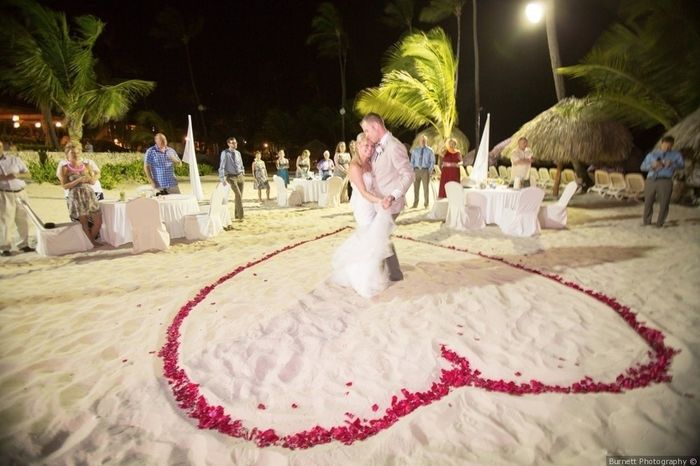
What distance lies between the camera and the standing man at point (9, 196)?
6238 millimetres

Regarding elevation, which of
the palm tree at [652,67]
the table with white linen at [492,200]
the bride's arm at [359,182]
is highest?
the palm tree at [652,67]

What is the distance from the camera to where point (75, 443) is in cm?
228

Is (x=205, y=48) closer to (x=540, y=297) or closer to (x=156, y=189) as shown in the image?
(x=156, y=189)

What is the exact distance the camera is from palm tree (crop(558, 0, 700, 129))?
32.1 ft

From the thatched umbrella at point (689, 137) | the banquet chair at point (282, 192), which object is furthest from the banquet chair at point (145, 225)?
the thatched umbrella at point (689, 137)

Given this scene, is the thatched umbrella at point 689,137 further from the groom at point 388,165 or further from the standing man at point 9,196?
the standing man at point 9,196

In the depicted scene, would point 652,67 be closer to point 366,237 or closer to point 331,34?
point 366,237

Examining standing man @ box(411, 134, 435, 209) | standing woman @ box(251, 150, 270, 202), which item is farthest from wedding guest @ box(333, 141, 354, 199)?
standing man @ box(411, 134, 435, 209)

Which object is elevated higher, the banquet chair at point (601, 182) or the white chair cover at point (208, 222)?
the banquet chair at point (601, 182)

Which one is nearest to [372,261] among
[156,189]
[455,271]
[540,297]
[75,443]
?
[455,271]

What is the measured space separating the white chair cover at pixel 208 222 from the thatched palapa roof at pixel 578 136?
9.41 m

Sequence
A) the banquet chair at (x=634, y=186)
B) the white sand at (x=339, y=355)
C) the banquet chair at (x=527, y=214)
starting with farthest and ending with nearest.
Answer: the banquet chair at (x=634, y=186), the banquet chair at (x=527, y=214), the white sand at (x=339, y=355)

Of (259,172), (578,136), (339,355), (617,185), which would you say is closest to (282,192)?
(259,172)

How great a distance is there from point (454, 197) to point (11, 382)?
7.11 metres
